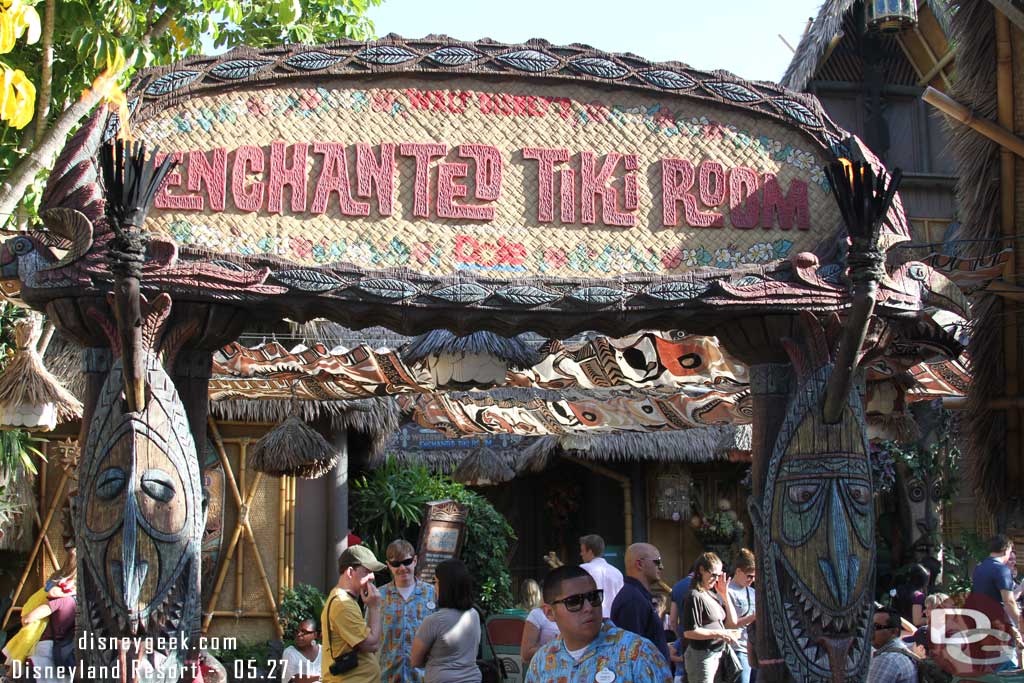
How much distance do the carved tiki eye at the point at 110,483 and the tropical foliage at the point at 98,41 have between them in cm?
255

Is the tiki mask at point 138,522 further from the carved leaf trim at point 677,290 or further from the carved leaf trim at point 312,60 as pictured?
the carved leaf trim at point 677,290

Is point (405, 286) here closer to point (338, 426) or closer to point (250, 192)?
point (250, 192)

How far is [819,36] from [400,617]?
11.4 meters

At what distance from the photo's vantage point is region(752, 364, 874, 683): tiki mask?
265 inches

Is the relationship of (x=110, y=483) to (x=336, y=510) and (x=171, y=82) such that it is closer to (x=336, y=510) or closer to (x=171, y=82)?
(x=171, y=82)

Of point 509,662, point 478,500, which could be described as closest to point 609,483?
point 478,500

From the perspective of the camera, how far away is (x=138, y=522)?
20.6 ft

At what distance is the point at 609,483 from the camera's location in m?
17.8

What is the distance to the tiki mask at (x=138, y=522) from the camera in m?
6.25

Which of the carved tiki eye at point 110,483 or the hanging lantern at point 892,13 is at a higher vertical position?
the hanging lantern at point 892,13

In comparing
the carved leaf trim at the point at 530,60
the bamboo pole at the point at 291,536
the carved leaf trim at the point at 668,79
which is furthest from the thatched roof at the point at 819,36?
the carved leaf trim at the point at 530,60

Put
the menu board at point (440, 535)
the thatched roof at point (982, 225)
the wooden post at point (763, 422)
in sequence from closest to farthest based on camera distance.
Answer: the wooden post at point (763, 422)
the thatched roof at point (982, 225)
the menu board at point (440, 535)

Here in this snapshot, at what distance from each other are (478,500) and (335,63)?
834 cm

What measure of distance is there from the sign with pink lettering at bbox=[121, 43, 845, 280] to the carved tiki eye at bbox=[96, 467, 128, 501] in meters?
1.24
